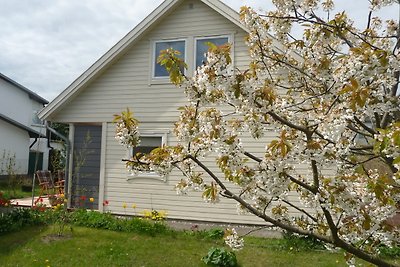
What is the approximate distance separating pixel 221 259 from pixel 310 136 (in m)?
3.95

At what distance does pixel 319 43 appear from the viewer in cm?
341

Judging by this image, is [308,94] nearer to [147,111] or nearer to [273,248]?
[273,248]

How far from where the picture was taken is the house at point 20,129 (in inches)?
890

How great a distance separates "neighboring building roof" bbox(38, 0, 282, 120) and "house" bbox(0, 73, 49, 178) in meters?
11.4

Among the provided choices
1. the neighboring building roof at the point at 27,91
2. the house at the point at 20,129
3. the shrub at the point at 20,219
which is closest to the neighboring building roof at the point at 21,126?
the house at the point at 20,129

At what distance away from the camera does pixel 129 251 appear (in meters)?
6.52

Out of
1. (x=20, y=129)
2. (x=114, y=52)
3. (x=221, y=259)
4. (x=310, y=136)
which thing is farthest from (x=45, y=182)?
(x=310, y=136)

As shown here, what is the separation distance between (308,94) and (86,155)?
29.2ft

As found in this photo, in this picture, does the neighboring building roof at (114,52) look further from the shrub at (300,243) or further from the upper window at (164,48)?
the shrub at (300,243)

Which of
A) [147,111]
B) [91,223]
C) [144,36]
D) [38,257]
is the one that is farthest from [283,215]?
[144,36]

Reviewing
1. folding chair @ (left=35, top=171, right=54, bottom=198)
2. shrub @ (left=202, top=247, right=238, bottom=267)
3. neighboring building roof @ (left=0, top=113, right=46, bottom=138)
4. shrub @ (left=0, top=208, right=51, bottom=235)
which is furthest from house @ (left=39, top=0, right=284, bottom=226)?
neighboring building roof @ (left=0, top=113, right=46, bottom=138)

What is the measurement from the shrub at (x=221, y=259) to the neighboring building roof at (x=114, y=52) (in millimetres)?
5728

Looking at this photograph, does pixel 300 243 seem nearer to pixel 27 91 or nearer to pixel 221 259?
pixel 221 259

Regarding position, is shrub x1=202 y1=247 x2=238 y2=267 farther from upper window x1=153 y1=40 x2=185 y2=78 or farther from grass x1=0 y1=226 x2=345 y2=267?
upper window x1=153 y1=40 x2=185 y2=78
